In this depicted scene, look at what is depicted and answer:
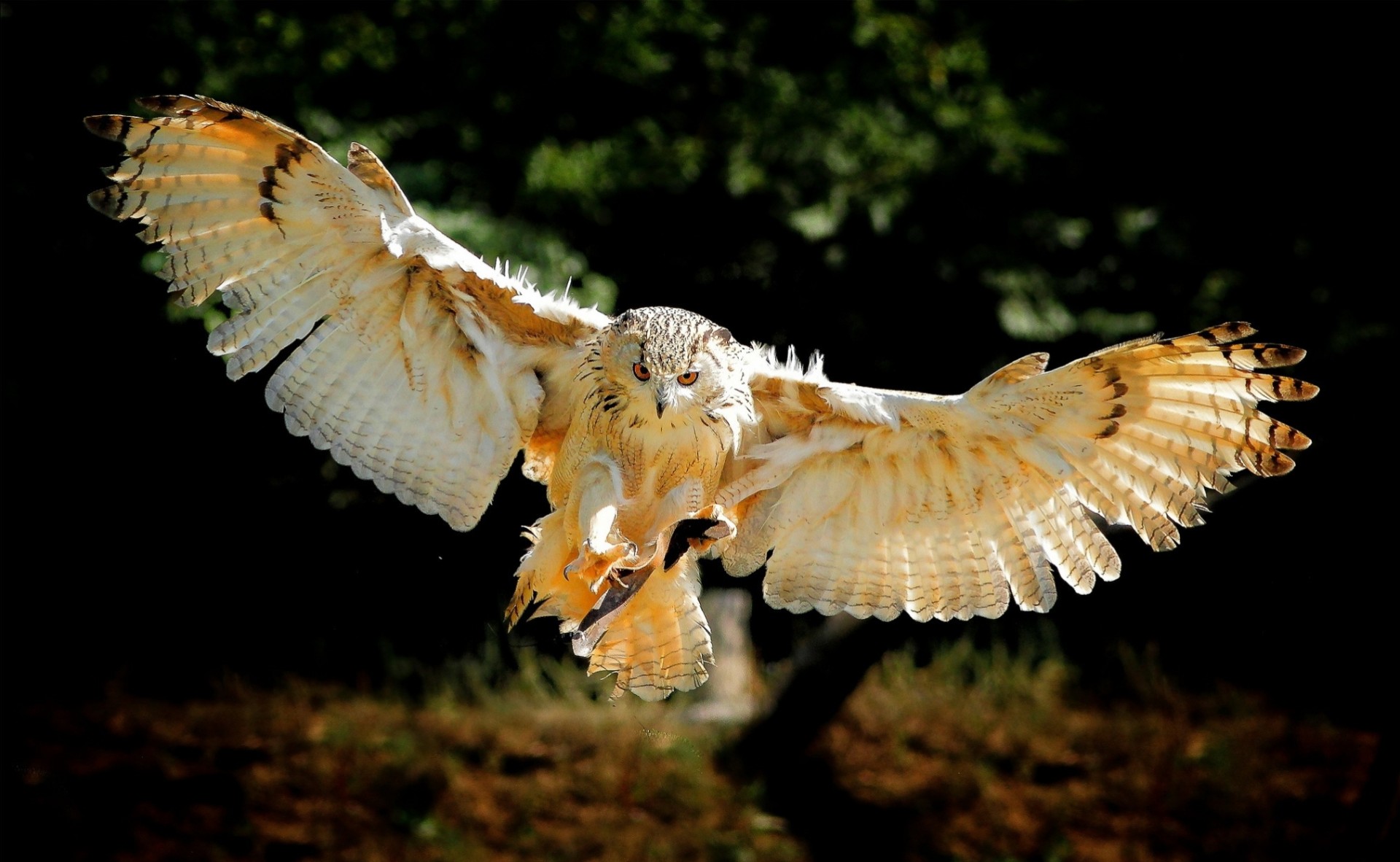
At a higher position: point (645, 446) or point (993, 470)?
point (993, 470)

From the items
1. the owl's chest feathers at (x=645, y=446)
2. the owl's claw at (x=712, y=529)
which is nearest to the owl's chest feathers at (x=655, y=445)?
the owl's chest feathers at (x=645, y=446)

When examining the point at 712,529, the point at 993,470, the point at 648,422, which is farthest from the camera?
the point at 993,470

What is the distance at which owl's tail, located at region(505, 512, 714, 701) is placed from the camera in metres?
2.81

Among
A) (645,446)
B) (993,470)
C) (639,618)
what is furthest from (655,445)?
(993,470)

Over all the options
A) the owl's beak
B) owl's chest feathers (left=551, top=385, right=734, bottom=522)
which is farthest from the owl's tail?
the owl's beak

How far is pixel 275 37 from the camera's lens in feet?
14.7

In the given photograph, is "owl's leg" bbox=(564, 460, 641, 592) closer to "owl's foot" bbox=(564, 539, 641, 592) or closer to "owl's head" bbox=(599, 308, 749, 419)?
"owl's foot" bbox=(564, 539, 641, 592)

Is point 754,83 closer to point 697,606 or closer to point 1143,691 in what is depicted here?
point 697,606

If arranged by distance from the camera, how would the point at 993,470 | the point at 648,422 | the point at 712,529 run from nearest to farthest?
the point at 712,529
the point at 648,422
the point at 993,470

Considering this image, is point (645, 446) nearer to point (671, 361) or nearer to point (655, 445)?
point (655, 445)

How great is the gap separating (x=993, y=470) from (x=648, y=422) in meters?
0.82

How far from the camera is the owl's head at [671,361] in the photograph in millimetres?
2592

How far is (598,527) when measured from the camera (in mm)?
2639

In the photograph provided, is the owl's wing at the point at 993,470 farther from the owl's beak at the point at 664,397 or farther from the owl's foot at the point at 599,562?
the owl's foot at the point at 599,562
